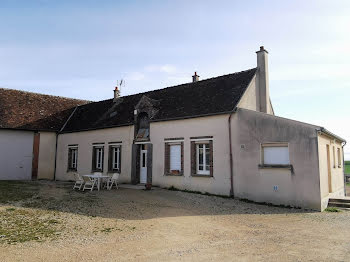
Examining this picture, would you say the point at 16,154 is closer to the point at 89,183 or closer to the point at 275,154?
the point at 89,183

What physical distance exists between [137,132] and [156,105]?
1.90m

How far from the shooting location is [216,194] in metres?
12.0

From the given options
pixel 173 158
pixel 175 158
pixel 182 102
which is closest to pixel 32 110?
pixel 182 102

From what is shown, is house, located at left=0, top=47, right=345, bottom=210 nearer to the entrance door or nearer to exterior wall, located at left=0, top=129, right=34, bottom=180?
the entrance door

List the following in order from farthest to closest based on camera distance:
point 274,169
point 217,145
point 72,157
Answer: point 72,157 < point 217,145 < point 274,169

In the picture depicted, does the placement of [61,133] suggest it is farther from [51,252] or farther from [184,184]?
[51,252]

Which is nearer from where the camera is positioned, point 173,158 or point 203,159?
point 203,159

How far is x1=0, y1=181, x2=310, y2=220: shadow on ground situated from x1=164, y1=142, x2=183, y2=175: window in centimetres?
173

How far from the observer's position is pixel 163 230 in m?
6.88

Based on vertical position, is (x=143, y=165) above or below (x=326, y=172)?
above

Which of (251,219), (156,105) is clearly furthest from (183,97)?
(251,219)

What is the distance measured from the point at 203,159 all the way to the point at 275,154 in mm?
3378

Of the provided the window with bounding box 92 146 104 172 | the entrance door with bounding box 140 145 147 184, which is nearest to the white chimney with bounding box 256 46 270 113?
the entrance door with bounding box 140 145 147 184

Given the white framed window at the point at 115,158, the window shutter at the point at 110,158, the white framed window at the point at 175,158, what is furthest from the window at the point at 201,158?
the window shutter at the point at 110,158
